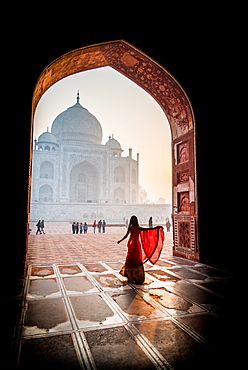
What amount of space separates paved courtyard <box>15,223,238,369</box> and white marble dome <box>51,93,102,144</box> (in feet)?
104

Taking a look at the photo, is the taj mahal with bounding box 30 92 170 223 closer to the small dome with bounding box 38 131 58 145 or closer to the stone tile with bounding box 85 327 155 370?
the small dome with bounding box 38 131 58 145

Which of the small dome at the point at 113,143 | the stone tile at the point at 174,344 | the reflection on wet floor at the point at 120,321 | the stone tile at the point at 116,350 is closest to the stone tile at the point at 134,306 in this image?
the reflection on wet floor at the point at 120,321

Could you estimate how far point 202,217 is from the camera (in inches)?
206

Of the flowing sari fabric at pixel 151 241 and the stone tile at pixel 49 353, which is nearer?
the stone tile at pixel 49 353

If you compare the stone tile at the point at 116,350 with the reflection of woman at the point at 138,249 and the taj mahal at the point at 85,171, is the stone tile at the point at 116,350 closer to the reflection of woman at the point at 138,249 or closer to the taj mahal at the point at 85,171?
the reflection of woman at the point at 138,249

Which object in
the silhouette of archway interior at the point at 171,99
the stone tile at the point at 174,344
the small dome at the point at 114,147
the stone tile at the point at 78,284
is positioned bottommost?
the stone tile at the point at 78,284

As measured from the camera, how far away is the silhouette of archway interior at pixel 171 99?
17.0 ft

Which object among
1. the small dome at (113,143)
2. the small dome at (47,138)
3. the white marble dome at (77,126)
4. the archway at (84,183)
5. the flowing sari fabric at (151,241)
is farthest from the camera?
the small dome at (113,143)

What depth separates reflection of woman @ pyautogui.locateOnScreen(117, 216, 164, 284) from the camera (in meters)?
3.63

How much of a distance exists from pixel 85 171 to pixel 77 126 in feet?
21.8

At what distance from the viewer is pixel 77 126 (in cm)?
3431

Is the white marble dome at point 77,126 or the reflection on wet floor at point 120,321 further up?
the white marble dome at point 77,126

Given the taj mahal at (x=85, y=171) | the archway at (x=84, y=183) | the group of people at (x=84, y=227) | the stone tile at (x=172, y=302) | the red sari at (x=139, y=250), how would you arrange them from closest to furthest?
1. the stone tile at (x=172, y=302)
2. the red sari at (x=139, y=250)
3. the group of people at (x=84, y=227)
4. the taj mahal at (x=85, y=171)
5. the archway at (x=84, y=183)

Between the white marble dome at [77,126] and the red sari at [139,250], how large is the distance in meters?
31.5
